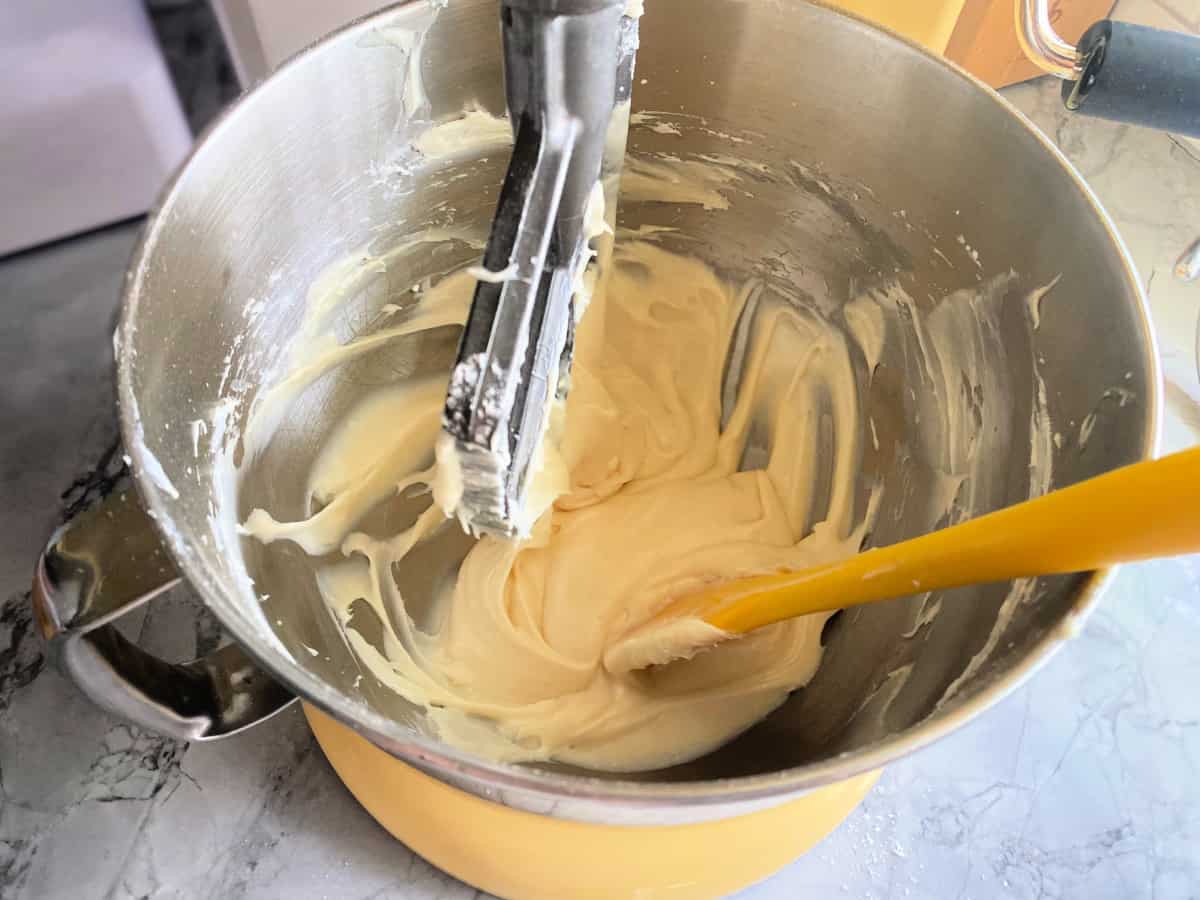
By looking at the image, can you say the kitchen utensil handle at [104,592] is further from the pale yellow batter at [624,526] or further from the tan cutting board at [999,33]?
the tan cutting board at [999,33]

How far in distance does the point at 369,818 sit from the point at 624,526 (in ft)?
1.05

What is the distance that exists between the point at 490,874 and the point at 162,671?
0.84 ft

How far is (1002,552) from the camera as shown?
1.53 feet

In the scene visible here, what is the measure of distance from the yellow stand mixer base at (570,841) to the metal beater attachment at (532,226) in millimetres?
207

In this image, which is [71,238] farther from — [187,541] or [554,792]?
A: [554,792]

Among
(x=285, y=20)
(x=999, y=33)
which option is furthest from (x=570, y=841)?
(x=999, y=33)

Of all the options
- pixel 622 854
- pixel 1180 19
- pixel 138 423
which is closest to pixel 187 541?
pixel 138 423

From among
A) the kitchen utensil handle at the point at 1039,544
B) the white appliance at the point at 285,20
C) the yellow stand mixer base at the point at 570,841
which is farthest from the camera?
the white appliance at the point at 285,20

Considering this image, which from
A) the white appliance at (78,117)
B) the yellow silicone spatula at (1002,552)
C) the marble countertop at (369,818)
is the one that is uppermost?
the white appliance at (78,117)

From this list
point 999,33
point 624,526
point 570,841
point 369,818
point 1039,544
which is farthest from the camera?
point 999,33

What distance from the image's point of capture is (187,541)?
0.46m

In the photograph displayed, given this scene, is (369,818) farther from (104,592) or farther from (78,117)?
(78,117)

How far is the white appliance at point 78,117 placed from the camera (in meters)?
0.88

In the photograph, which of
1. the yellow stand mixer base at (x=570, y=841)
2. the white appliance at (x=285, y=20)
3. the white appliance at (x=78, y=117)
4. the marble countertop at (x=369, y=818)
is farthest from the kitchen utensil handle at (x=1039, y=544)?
the white appliance at (x=78, y=117)
